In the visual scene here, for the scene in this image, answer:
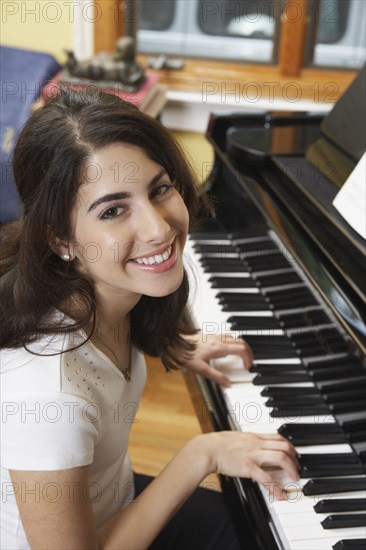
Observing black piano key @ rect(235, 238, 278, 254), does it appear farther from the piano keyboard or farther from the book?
the book

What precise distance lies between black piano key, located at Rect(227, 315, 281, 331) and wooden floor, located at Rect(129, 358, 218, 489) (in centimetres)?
88

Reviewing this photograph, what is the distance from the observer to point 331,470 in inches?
52.2

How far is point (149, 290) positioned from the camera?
4.20ft

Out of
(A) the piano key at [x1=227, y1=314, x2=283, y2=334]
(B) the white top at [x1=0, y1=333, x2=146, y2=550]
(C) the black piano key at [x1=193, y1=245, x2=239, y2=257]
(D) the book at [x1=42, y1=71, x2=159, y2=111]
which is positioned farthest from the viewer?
(D) the book at [x1=42, y1=71, x2=159, y2=111]

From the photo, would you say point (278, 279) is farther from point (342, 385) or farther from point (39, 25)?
point (39, 25)

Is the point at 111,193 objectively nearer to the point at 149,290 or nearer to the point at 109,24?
the point at 149,290

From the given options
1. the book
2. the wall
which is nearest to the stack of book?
the book

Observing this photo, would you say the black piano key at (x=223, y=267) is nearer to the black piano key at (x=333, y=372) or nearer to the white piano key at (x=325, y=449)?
the black piano key at (x=333, y=372)

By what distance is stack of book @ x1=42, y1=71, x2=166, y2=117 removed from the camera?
2.74 m

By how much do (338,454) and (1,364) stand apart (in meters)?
0.57

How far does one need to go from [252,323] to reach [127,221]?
0.57 m

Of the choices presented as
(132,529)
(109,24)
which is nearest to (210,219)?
(132,529)

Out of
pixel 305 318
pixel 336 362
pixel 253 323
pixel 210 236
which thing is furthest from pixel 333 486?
pixel 210 236

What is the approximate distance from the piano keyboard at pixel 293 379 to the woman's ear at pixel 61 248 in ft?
1.44
